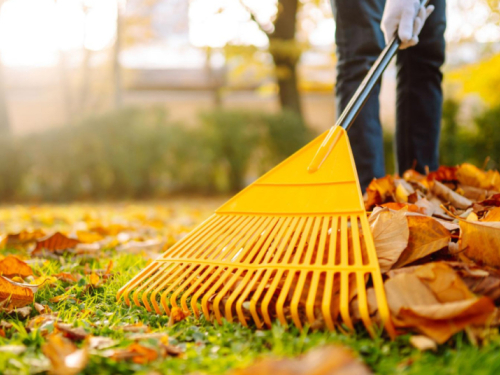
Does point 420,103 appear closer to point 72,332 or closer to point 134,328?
point 134,328

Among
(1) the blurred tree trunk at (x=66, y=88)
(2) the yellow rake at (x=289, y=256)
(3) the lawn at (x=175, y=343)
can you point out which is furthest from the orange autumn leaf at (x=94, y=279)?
(1) the blurred tree trunk at (x=66, y=88)

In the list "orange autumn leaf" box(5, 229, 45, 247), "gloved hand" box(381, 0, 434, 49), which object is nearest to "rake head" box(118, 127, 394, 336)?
"gloved hand" box(381, 0, 434, 49)

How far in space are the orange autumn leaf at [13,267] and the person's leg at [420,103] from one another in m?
1.80

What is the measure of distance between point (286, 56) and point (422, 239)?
343 inches

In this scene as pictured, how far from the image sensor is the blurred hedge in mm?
7684

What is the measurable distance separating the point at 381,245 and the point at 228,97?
19.7 m

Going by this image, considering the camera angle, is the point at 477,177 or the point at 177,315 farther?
the point at 477,177

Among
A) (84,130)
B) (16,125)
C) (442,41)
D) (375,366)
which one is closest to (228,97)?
(16,125)

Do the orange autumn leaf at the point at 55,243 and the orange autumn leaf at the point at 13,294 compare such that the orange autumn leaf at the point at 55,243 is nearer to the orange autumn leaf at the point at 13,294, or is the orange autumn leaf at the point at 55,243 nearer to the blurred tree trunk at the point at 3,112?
the orange autumn leaf at the point at 13,294

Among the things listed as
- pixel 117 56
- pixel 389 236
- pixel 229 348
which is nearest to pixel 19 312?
pixel 229 348

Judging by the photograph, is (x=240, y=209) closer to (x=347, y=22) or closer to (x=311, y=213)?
(x=311, y=213)

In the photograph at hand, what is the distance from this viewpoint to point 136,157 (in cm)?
777

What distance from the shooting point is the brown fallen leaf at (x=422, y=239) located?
Answer: 51.0 inches

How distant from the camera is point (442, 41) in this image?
2.33 m
